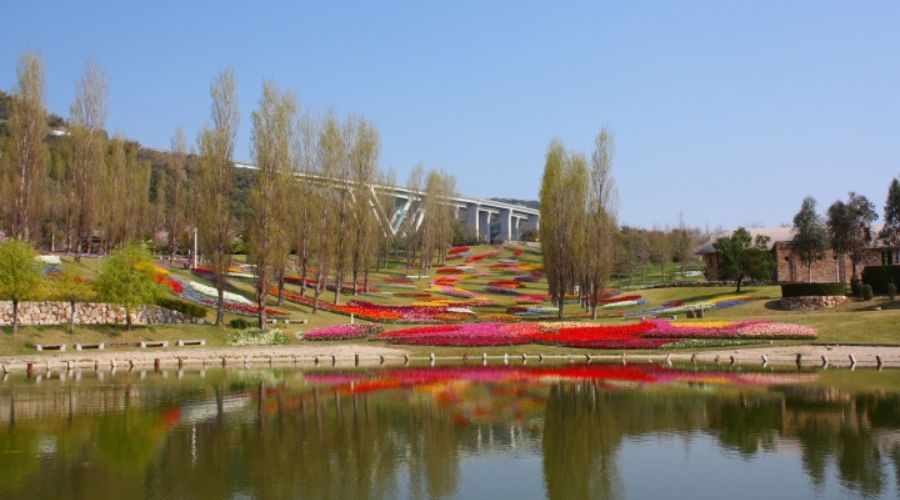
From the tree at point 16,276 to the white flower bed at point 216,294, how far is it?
1410 cm

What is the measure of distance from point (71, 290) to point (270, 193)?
39.5 feet

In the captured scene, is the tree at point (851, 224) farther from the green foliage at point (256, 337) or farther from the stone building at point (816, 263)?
the green foliage at point (256, 337)

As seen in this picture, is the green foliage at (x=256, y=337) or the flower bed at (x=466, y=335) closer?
the flower bed at (x=466, y=335)

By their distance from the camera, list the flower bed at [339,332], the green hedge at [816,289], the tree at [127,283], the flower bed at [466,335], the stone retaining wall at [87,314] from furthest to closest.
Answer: the green hedge at [816,289] < the flower bed at [339,332] < the tree at [127,283] < the flower bed at [466,335] < the stone retaining wall at [87,314]

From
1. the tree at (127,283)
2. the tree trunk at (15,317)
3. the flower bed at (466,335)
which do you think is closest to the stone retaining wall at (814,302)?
the flower bed at (466,335)

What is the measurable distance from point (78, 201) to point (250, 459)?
45.1 m

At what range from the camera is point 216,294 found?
176ft

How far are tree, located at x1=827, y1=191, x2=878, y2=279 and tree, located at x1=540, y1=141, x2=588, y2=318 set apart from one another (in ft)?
62.0

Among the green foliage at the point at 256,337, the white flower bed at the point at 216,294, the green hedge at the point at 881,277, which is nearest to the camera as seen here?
the green foliage at the point at 256,337

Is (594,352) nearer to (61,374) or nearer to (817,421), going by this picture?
(817,421)

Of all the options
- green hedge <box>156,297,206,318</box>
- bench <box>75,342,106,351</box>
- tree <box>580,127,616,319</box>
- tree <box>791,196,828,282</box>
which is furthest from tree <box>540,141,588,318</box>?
bench <box>75,342,106,351</box>

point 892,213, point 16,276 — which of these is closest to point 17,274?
point 16,276

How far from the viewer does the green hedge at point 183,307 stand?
46662 millimetres

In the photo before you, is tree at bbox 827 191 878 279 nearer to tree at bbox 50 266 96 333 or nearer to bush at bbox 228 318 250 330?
bush at bbox 228 318 250 330
